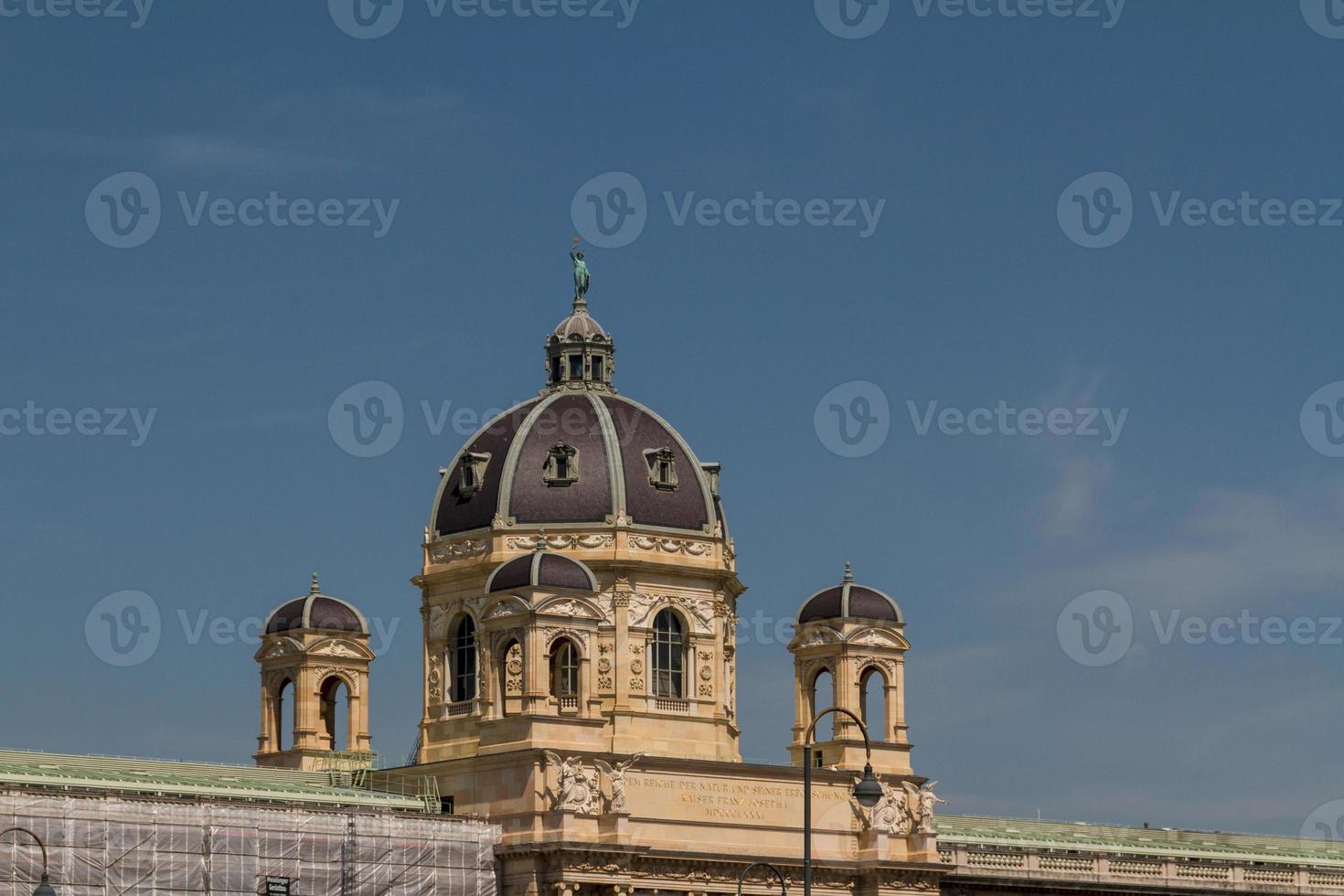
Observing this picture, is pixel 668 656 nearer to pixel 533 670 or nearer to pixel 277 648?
pixel 533 670

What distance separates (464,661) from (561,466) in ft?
32.7

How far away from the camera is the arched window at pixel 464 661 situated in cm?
13500

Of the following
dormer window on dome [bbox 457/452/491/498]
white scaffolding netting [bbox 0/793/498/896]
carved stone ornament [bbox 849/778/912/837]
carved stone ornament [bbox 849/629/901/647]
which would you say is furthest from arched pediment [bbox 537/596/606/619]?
carved stone ornament [bbox 849/778/912/837]

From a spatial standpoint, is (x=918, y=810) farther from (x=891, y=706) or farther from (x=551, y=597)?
(x=551, y=597)

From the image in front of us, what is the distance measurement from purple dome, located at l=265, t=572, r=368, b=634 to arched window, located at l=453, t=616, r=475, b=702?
5.72 metres

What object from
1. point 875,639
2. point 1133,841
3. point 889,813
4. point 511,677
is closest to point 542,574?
point 511,677

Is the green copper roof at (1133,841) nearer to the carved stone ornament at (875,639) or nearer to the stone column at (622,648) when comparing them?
the carved stone ornament at (875,639)

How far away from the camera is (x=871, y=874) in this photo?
436 ft

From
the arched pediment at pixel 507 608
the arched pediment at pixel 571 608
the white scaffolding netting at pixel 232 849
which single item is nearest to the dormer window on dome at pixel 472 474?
the arched pediment at pixel 507 608

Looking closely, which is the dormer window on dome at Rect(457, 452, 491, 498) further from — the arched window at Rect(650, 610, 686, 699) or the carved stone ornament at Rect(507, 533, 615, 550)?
the arched window at Rect(650, 610, 686, 699)

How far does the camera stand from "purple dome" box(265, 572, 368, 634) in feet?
452

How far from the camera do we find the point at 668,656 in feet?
448

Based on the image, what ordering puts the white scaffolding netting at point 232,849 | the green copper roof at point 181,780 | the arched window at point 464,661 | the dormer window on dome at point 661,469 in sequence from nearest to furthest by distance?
the white scaffolding netting at point 232,849 → the green copper roof at point 181,780 → the arched window at point 464,661 → the dormer window on dome at point 661,469

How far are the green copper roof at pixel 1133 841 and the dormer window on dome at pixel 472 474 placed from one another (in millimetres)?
27585
